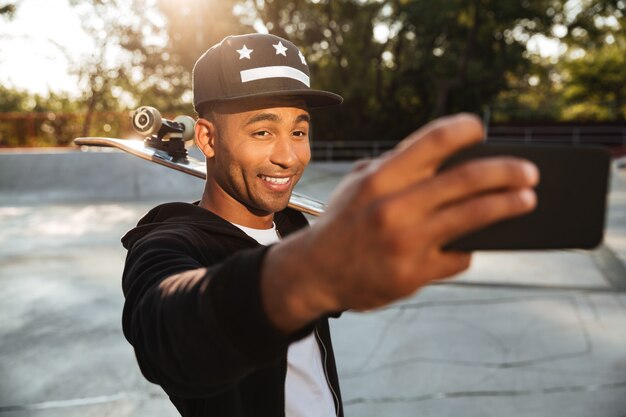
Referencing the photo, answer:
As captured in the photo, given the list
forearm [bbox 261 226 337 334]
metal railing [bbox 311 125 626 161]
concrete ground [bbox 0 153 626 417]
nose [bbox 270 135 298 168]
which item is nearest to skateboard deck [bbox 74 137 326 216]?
nose [bbox 270 135 298 168]

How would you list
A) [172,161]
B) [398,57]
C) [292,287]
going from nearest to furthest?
[292,287] < [172,161] < [398,57]

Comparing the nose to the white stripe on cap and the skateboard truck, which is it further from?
the skateboard truck

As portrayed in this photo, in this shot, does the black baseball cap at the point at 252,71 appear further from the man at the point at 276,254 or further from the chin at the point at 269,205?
the chin at the point at 269,205

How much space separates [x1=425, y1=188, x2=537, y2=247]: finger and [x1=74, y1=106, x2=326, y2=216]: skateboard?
3.52ft

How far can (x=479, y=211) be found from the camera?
18.2 inches

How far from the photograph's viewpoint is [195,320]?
68 centimetres

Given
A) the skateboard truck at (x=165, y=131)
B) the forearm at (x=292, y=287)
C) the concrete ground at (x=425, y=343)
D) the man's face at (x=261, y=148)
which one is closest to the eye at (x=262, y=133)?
the man's face at (x=261, y=148)

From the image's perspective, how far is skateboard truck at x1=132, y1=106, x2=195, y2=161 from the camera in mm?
1690

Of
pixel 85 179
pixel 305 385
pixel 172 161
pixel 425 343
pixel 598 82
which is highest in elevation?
pixel 172 161

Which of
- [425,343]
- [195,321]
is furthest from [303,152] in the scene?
[425,343]

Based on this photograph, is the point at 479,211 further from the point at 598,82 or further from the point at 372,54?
the point at 598,82

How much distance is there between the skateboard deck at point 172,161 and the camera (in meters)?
1.62

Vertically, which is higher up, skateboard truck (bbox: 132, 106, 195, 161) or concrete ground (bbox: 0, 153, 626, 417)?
skateboard truck (bbox: 132, 106, 195, 161)

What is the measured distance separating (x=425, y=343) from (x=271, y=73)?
3.16m
